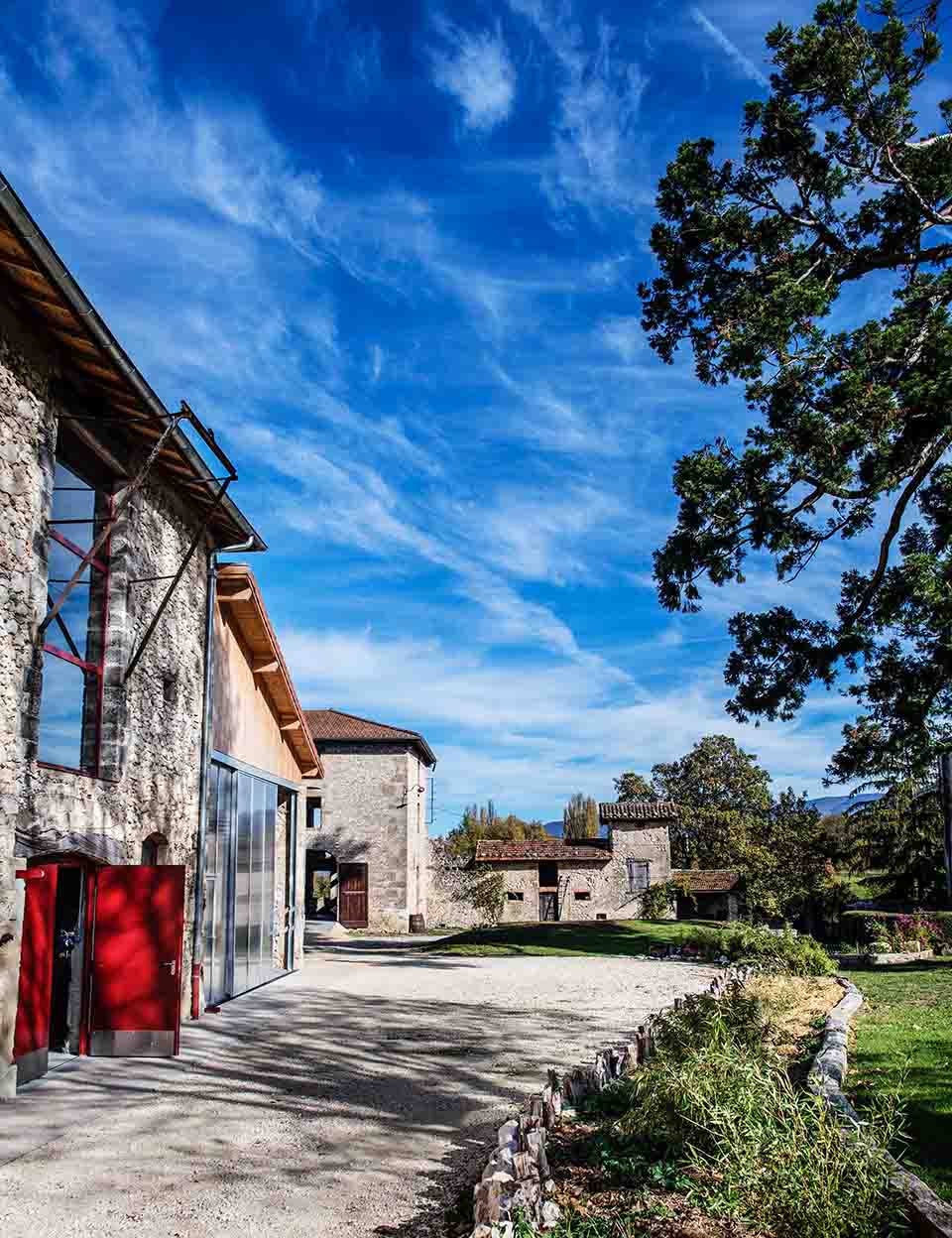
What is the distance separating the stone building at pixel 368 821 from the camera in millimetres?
35344

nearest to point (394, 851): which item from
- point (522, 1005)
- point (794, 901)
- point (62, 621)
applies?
point (794, 901)

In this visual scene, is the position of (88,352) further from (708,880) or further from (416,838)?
(708,880)

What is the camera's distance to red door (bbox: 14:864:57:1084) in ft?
27.6

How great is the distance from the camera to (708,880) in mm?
42250

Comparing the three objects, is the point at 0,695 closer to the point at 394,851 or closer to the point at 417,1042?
the point at 417,1042

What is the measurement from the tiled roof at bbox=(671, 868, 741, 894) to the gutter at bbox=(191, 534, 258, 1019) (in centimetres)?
3078

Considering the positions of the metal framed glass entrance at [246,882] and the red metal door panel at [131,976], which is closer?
the red metal door panel at [131,976]

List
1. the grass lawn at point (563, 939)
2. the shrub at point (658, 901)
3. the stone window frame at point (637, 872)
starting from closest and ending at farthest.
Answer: the grass lawn at point (563, 939)
the shrub at point (658, 901)
the stone window frame at point (637, 872)

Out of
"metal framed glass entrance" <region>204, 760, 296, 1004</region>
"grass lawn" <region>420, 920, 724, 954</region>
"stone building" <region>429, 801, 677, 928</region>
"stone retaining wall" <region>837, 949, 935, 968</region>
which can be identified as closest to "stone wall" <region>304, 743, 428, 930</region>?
"grass lawn" <region>420, 920, 724, 954</region>

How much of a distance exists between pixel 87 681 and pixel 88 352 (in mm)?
3358

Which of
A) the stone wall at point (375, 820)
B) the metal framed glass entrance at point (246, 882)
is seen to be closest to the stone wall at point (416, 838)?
the stone wall at point (375, 820)

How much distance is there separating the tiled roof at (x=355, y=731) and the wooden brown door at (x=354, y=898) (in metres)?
4.51

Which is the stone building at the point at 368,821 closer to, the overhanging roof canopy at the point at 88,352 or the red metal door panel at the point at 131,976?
the overhanging roof canopy at the point at 88,352

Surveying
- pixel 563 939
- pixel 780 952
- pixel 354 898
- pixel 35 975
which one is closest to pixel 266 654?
pixel 35 975
